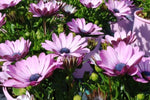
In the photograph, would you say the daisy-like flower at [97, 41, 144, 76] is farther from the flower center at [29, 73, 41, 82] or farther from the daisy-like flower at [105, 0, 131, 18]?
the daisy-like flower at [105, 0, 131, 18]

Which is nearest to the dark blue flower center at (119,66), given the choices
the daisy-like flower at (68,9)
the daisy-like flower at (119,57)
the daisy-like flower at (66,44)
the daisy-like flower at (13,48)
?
A: the daisy-like flower at (119,57)

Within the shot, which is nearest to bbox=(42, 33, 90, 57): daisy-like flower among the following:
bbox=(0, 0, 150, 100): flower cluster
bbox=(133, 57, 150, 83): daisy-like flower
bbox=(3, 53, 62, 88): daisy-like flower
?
bbox=(0, 0, 150, 100): flower cluster

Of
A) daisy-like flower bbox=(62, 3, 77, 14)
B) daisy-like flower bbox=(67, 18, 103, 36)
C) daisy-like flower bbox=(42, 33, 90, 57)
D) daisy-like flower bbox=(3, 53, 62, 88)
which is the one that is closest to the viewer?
daisy-like flower bbox=(3, 53, 62, 88)

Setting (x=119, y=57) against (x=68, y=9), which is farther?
(x=68, y=9)

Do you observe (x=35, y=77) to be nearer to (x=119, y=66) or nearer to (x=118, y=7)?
(x=119, y=66)

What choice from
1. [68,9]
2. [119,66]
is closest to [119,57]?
[119,66]

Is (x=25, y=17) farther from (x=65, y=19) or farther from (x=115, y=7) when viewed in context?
(x=115, y=7)

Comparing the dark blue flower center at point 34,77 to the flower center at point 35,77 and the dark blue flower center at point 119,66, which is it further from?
the dark blue flower center at point 119,66

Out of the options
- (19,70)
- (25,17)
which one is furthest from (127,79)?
(25,17)
